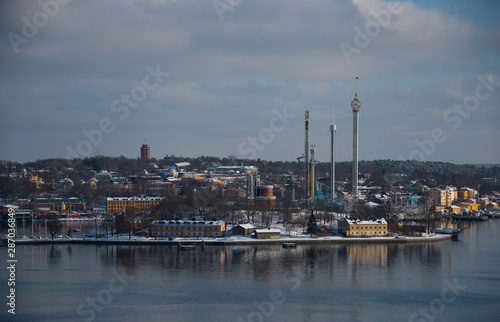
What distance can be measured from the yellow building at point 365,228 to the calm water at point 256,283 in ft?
4.37

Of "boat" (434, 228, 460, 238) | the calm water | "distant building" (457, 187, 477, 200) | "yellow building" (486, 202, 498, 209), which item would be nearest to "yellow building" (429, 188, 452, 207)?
"yellow building" (486, 202, 498, 209)

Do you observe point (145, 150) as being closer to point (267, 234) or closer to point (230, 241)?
point (267, 234)

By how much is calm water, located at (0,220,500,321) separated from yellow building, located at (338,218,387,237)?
4.37 ft

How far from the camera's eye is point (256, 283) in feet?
27.9

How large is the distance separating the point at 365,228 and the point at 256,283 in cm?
541

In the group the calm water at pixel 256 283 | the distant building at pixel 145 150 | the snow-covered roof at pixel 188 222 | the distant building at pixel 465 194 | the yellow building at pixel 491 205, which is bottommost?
the calm water at pixel 256 283

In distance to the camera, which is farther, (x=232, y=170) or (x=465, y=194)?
(x=232, y=170)

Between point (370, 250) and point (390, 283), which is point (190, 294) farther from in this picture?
point (370, 250)

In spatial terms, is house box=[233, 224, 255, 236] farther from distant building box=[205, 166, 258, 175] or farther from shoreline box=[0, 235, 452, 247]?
distant building box=[205, 166, 258, 175]

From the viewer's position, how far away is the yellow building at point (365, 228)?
13.3 metres

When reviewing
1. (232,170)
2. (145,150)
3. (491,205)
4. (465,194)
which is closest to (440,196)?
(491,205)

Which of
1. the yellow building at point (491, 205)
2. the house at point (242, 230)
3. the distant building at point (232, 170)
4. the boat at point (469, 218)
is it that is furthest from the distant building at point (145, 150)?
the house at point (242, 230)

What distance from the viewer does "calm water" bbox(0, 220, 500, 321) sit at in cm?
705

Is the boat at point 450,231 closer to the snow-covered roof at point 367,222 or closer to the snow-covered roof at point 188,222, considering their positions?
the snow-covered roof at point 367,222
